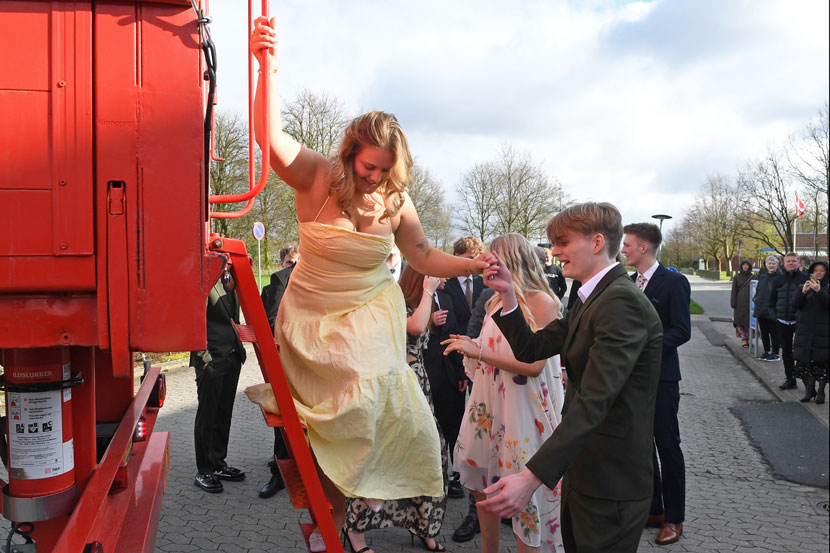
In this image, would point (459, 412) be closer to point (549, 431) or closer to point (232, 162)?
point (549, 431)

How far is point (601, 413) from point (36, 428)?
2013 mm

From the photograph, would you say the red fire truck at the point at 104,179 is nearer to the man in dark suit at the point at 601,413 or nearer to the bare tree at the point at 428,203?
the man in dark suit at the point at 601,413

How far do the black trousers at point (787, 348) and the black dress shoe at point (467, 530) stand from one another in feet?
24.7

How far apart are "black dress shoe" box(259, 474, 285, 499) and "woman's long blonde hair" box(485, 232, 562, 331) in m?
2.55

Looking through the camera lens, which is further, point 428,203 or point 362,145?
point 428,203

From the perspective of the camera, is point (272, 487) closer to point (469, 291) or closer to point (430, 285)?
point (430, 285)

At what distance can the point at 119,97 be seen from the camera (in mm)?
1998

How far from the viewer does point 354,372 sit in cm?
274

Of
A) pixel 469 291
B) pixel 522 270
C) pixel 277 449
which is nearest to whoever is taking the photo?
pixel 522 270

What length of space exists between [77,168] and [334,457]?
1.45 meters

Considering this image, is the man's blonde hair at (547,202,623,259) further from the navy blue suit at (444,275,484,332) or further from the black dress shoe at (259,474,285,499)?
the black dress shoe at (259,474,285,499)

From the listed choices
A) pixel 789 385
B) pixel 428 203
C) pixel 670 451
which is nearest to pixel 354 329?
pixel 670 451

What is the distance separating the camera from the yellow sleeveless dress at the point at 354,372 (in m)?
2.71

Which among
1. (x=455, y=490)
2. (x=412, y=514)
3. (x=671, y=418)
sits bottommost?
(x=455, y=490)
